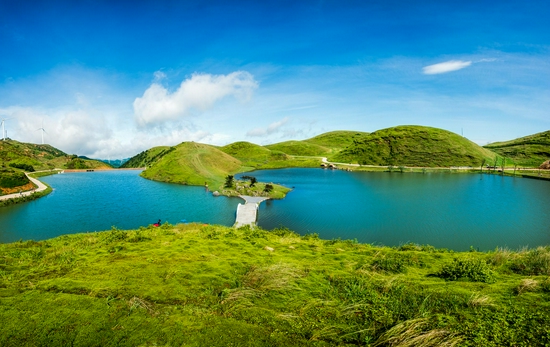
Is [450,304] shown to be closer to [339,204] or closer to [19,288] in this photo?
[19,288]

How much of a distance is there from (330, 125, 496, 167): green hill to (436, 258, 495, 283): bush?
6956 inches

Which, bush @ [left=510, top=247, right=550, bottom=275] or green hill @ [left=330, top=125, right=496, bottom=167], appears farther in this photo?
green hill @ [left=330, top=125, right=496, bottom=167]

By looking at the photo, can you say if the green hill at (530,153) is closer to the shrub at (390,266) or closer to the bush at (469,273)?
the bush at (469,273)

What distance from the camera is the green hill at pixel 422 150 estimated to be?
165625 millimetres

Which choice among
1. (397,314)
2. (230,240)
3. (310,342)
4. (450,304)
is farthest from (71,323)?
(230,240)

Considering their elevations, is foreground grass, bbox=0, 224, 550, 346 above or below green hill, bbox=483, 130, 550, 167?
below

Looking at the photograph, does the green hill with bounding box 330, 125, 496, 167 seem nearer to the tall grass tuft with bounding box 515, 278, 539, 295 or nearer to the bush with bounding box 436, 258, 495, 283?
the bush with bounding box 436, 258, 495, 283

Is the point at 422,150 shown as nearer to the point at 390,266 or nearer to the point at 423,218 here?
the point at 423,218

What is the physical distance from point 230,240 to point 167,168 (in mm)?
95390

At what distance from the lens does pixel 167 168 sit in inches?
4119

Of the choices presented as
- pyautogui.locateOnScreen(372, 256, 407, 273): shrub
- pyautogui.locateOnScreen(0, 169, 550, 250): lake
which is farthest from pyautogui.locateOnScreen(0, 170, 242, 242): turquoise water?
pyautogui.locateOnScreen(372, 256, 407, 273): shrub

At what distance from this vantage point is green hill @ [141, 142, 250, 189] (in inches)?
3575

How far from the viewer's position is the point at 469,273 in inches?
412

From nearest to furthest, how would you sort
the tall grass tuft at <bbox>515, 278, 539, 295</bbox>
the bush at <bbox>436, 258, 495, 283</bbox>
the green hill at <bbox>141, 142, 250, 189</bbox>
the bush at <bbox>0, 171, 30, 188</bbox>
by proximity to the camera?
1. the tall grass tuft at <bbox>515, 278, 539, 295</bbox>
2. the bush at <bbox>436, 258, 495, 283</bbox>
3. the bush at <bbox>0, 171, 30, 188</bbox>
4. the green hill at <bbox>141, 142, 250, 189</bbox>
